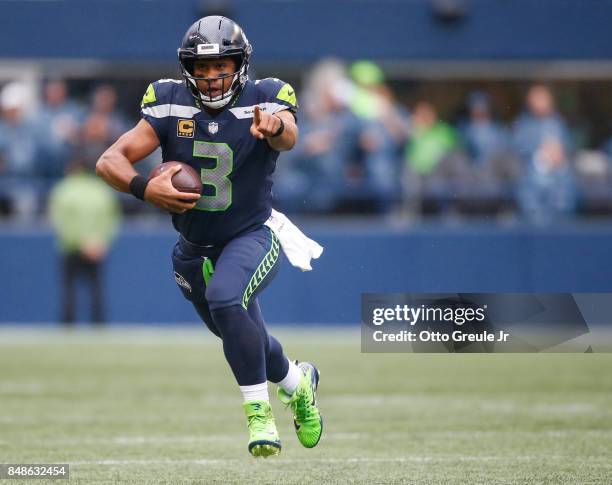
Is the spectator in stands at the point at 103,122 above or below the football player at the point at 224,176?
above

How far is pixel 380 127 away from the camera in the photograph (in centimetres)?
1323

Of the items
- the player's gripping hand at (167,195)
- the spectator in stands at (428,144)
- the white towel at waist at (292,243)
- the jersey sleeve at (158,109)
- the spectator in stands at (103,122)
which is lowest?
the white towel at waist at (292,243)

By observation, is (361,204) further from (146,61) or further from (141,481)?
(141,481)

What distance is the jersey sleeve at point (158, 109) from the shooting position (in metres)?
5.52

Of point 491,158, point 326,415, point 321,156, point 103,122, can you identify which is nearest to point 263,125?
point 326,415

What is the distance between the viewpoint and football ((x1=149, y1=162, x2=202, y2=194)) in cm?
528

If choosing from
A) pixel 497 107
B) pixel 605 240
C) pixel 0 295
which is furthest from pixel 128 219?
pixel 605 240

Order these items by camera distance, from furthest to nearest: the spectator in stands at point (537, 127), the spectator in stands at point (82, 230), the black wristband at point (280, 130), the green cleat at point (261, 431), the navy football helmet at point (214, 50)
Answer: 1. the spectator in stands at point (82, 230)
2. the spectator in stands at point (537, 127)
3. the navy football helmet at point (214, 50)
4. the black wristband at point (280, 130)
5. the green cleat at point (261, 431)

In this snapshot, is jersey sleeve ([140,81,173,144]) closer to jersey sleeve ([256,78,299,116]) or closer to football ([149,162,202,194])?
football ([149,162,202,194])

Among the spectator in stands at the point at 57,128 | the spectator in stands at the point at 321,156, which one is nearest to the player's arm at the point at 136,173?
the spectator in stands at the point at 321,156

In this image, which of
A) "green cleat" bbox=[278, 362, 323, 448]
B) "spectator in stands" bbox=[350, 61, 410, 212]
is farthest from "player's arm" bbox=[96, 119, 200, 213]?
"spectator in stands" bbox=[350, 61, 410, 212]

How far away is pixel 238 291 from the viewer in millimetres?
5301

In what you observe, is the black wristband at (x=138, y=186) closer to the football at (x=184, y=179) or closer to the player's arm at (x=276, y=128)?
the football at (x=184, y=179)

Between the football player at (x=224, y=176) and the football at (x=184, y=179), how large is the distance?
3cm
